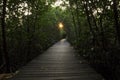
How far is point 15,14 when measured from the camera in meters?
9.83

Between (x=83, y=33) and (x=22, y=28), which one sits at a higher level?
(x=22, y=28)

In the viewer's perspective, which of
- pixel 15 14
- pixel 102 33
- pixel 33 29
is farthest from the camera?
pixel 33 29

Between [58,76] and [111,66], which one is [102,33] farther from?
[58,76]

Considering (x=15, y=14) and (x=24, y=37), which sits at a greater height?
(x=15, y=14)

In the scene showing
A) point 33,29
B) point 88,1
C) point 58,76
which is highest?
point 88,1

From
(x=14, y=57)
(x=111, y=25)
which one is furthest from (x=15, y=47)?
(x=111, y=25)

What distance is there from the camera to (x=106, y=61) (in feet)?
23.1

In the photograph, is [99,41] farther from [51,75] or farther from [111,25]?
[51,75]

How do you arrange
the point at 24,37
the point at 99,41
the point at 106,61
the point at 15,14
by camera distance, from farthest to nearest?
the point at 24,37, the point at 15,14, the point at 99,41, the point at 106,61

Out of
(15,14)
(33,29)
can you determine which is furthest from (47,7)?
(15,14)

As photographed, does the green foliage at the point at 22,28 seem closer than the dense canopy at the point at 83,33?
No

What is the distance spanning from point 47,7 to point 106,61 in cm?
735

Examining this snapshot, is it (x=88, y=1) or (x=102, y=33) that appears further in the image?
(x=88, y=1)

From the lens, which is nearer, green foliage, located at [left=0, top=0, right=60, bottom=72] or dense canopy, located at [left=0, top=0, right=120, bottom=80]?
dense canopy, located at [left=0, top=0, right=120, bottom=80]
